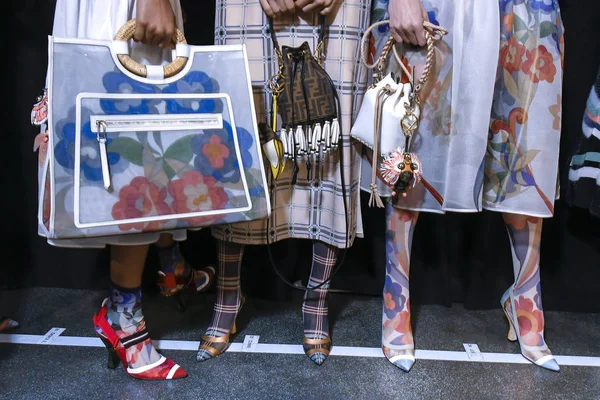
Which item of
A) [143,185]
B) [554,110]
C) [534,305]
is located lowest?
[534,305]

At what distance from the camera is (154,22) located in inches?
38.8

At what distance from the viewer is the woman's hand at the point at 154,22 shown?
977mm

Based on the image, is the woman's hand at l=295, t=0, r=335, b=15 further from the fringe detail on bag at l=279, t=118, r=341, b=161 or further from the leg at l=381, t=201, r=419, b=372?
the leg at l=381, t=201, r=419, b=372

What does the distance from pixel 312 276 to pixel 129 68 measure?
66 cm

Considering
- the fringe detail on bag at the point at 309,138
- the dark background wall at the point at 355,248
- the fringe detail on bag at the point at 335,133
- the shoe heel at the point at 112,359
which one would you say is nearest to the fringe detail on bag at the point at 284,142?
the fringe detail on bag at the point at 309,138

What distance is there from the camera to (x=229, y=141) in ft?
3.34

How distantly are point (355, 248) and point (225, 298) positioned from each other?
19.4 inches

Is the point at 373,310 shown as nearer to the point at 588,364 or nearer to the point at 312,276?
the point at 312,276

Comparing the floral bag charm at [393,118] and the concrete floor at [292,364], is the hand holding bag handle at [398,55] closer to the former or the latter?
the floral bag charm at [393,118]

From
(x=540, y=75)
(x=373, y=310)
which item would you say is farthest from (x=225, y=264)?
(x=540, y=75)

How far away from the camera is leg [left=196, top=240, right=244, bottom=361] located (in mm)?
1275

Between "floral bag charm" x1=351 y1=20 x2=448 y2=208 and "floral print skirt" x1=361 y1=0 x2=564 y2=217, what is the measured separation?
40 millimetres

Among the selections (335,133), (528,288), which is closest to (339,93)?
(335,133)

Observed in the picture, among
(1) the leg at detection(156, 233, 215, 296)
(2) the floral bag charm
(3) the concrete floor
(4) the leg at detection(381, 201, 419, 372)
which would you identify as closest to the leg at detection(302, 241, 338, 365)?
(3) the concrete floor
